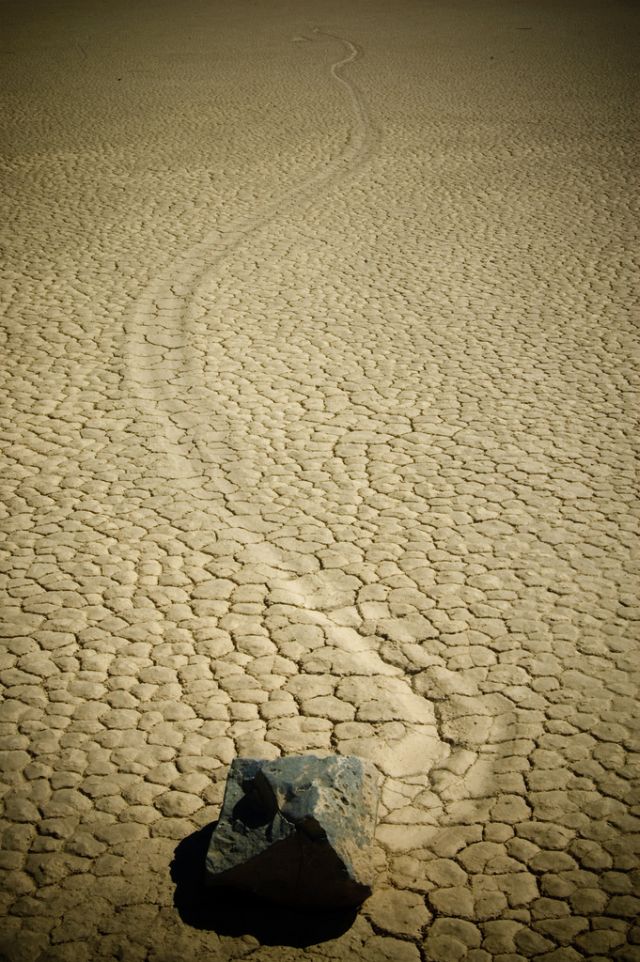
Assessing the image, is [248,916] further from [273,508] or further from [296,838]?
[273,508]

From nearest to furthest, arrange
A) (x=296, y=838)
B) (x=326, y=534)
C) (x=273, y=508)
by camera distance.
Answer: (x=296, y=838)
(x=326, y=534)
(x=273, y=508)

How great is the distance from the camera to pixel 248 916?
203cm

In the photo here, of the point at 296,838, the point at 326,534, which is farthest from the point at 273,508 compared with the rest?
the point at 296,838

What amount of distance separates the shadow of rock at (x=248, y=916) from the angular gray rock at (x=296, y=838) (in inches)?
1.3

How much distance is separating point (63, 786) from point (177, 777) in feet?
0.99

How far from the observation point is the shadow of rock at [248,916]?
6.50 ft

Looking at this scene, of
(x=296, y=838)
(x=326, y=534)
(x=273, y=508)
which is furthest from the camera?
(x=273, y=508)

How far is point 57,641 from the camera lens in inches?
114

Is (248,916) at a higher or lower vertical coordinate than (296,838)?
lower

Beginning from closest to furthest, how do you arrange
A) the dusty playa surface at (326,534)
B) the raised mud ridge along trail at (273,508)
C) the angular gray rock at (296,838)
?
the angular gray rock at (296,838)
the dusty playa surface at (326,534)
the raised mud ridge along trail at (273,508)

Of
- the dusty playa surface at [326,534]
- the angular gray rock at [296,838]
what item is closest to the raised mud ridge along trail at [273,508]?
the dusty playa surface at [326,534]

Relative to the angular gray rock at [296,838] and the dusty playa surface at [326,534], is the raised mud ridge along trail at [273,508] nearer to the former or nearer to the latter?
the dusty playa surface at [326,534]

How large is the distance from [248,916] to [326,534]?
1593mm

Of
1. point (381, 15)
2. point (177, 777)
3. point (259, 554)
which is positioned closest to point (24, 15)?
point (381, 15)
